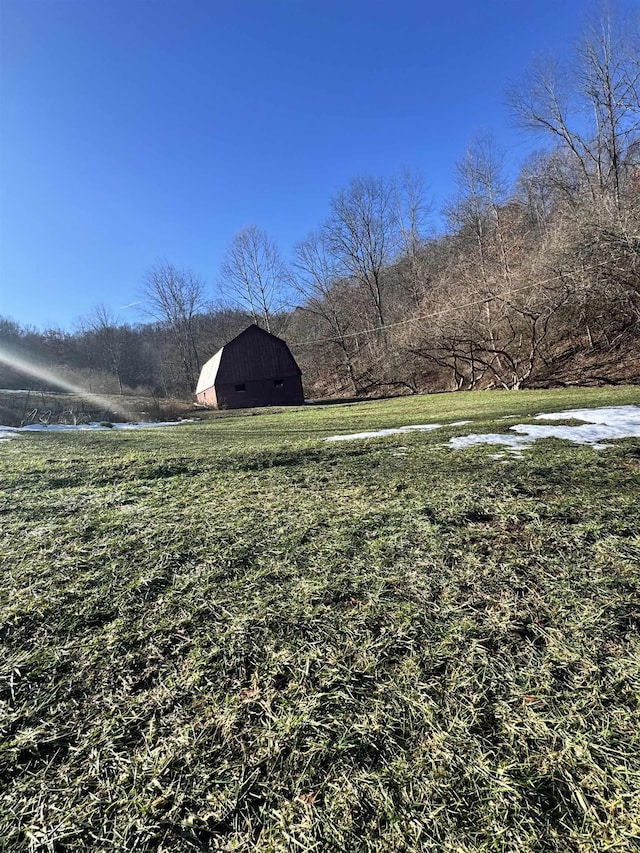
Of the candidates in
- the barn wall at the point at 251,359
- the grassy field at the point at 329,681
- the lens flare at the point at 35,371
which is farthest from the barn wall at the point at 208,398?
the grassy field at the point at 329,681

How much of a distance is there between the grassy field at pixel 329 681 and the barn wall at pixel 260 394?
82.1ft

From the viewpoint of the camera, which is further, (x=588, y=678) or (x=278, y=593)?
(x=278, y=593)

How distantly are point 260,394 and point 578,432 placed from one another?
2394cm

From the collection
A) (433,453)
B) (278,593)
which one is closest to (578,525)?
(278,593)

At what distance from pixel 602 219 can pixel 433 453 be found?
14018 mm

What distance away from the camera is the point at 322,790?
811 millimetres

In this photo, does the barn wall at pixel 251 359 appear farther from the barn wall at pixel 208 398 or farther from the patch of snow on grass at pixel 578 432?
the patch of snow on grass at pixel 578 432

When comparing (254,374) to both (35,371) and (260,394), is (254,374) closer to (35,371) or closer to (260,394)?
(260,394)

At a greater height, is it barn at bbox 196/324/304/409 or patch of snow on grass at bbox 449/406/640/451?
barn at bbox 196/324/304/409

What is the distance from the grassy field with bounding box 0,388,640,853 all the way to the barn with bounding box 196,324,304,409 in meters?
25.1

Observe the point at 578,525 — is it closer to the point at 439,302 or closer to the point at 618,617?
the point at 618,617

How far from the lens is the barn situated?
87.4 ft

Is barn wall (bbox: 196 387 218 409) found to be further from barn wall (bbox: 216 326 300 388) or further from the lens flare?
the lens flare

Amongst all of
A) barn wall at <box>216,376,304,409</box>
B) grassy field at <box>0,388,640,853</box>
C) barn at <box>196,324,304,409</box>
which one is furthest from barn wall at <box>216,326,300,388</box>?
grassy field at <box>0,388,640,853</box>
